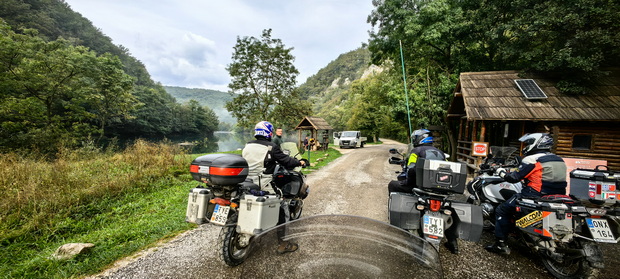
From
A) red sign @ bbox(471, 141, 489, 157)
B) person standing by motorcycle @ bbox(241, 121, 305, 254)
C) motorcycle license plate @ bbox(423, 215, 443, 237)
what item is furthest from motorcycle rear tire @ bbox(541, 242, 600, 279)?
red sign @ bbox(471, 141, 489, 157)

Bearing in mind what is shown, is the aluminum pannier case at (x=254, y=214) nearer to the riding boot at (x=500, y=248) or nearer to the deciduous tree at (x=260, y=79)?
the riding boot at (x=500, y=248)

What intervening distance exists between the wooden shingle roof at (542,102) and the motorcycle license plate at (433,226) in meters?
6.62

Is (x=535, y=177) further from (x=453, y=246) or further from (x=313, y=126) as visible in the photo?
(x=313, y=126)

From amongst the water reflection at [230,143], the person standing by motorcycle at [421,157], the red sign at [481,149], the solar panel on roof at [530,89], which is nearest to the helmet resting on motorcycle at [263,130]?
the person standing by motorcycle at [421,157]

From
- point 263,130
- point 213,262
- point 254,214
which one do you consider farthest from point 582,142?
point 213,262

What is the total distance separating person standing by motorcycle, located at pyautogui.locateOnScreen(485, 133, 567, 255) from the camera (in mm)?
2709

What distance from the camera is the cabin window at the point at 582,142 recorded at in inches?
315

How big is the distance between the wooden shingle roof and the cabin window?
1.31 meters

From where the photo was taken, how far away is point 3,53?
9047 mm

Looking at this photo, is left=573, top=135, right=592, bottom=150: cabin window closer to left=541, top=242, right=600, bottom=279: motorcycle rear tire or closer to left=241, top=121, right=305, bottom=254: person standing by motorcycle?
left=541, top=242, right=600, bottom=279: motorcycle rear tire

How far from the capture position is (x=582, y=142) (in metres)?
8.10

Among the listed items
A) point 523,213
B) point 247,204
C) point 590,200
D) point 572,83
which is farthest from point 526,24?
point 247,204

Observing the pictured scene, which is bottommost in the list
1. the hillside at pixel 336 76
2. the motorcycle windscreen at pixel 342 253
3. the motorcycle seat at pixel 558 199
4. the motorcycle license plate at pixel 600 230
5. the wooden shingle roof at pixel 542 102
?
the motorcycle license plate at pixel 600 230

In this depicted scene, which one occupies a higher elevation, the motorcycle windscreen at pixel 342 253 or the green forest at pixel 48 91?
the green forest at pixel 48 91
